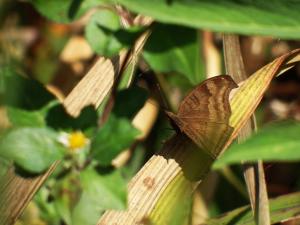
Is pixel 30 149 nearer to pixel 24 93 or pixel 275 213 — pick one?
pixel 24 93

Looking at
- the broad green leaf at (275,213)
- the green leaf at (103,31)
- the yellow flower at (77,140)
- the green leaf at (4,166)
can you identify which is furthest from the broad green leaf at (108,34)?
the broad green leaf at (275,213)

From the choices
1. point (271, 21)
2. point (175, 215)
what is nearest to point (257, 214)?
point (175, 215)

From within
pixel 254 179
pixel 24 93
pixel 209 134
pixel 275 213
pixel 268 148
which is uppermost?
pixel 24 93

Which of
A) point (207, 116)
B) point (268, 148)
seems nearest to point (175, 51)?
point (207, 116)

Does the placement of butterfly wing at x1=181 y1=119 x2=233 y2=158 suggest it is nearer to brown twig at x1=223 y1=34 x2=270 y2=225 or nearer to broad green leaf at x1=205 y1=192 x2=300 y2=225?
brown twig at x1=223 y1=34 x2=270 y2=225

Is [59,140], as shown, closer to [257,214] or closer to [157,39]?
[257,214]

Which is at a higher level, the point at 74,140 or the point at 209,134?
the point at 74,140
